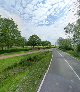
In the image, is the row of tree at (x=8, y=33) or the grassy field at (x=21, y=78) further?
the row of tree at (x=8, y=33)

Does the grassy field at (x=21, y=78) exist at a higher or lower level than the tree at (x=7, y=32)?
lower

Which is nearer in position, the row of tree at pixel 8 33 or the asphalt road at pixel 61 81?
the asphalt road at pixel 61 81

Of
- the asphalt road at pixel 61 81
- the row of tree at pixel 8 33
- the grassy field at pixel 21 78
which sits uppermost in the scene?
the row of tree at pixel 8 33

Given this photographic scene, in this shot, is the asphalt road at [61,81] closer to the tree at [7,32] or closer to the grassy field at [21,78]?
the grassy field at [21,78]

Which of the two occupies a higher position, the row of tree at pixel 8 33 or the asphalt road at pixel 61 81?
the row of tree at pixel 8 33

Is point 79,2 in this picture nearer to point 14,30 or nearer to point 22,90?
point 22,90

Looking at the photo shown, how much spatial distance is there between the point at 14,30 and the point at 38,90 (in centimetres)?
8484

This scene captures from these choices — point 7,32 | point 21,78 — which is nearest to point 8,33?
point 7,32

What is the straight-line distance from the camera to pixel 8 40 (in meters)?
87.3

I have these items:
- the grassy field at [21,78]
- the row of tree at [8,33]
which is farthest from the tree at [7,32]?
the grassy field at [21,78]

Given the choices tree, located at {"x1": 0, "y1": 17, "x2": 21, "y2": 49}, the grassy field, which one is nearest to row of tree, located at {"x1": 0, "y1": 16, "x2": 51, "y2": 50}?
tree, located at {"x1": 0, "y1": 17, "x2": 21, "y2": 49}

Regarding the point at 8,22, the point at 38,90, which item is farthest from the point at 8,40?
the point at 38,90

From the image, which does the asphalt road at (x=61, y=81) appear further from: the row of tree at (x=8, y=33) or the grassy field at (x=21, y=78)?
the row of tree at (x=8, y=33)

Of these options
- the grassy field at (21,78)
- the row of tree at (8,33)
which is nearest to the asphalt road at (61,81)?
the grassy field at (21,78)
